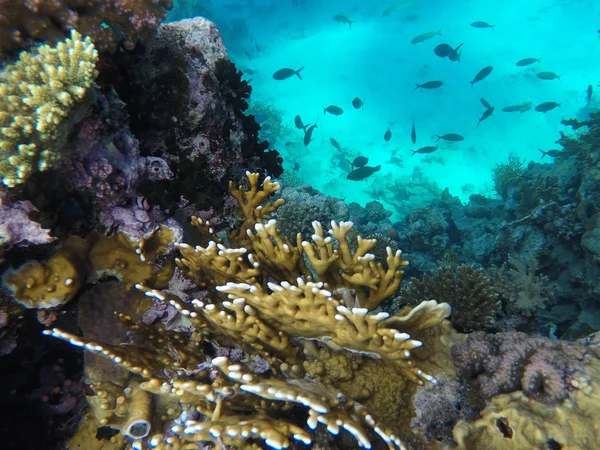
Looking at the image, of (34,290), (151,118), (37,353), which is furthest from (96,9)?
(37,353)

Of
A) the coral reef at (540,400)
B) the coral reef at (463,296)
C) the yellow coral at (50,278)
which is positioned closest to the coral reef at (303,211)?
the coral reef at (463,296)

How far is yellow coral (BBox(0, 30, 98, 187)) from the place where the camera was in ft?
6.54

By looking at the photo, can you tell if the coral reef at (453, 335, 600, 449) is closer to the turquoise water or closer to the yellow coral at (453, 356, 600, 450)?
the yellow coral at (453, 356, 600, 450)

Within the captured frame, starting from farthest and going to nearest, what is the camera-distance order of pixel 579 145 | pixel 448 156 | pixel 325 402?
pixel 448 156, pixel 579 145, pixel 325 402

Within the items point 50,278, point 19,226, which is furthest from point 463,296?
point 19,226

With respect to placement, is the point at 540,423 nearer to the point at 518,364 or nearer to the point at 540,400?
the point at 540,400

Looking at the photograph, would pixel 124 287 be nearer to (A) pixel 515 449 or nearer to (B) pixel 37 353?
(B) pixel 37 353

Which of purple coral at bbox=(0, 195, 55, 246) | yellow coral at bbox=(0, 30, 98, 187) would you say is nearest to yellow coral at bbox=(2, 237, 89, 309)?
purple coral at bbox=(0, 195, 55, 246)

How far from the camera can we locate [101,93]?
2609 mm

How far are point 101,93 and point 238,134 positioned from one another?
5.08ft

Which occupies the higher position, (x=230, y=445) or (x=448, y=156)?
(x=448, y=156)

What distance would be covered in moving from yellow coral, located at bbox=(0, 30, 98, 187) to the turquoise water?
78.3ft

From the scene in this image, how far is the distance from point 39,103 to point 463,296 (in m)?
4.30

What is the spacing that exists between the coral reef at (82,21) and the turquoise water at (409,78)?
76.0 ft
